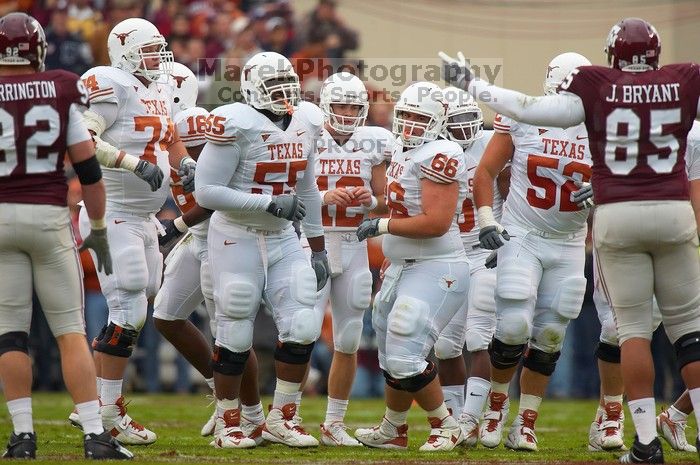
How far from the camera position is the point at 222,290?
705cm

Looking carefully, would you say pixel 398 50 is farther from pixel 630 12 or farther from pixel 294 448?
pixel 294 448

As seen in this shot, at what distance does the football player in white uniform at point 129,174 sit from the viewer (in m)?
7.48

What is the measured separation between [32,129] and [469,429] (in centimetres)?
315

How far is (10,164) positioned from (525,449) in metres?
3.35

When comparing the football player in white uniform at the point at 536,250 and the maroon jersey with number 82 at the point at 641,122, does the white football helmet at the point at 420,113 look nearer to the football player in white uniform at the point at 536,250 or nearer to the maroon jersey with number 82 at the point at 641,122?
the football player in white uniform at the point at 536,250

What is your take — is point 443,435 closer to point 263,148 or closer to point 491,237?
point 491,237

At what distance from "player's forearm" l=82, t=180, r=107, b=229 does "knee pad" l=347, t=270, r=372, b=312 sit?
208cm

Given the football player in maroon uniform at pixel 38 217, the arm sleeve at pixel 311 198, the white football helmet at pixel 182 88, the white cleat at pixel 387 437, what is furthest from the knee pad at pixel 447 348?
the football player in maroon uniform at pixel 38 217

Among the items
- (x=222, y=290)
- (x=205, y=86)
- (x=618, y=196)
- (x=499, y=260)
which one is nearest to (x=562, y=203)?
(x=499, y=260)

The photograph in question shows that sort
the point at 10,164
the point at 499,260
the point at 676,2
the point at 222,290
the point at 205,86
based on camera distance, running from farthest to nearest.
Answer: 1. the point at 676,2
2. the point at 205,86
3. the point at 499,260
4. the point at 222,290
5. the point at 10,164

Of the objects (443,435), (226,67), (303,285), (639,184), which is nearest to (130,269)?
(303,285)

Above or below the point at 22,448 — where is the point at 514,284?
above

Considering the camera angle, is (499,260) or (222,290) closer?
(222,290)

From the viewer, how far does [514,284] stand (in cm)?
735
